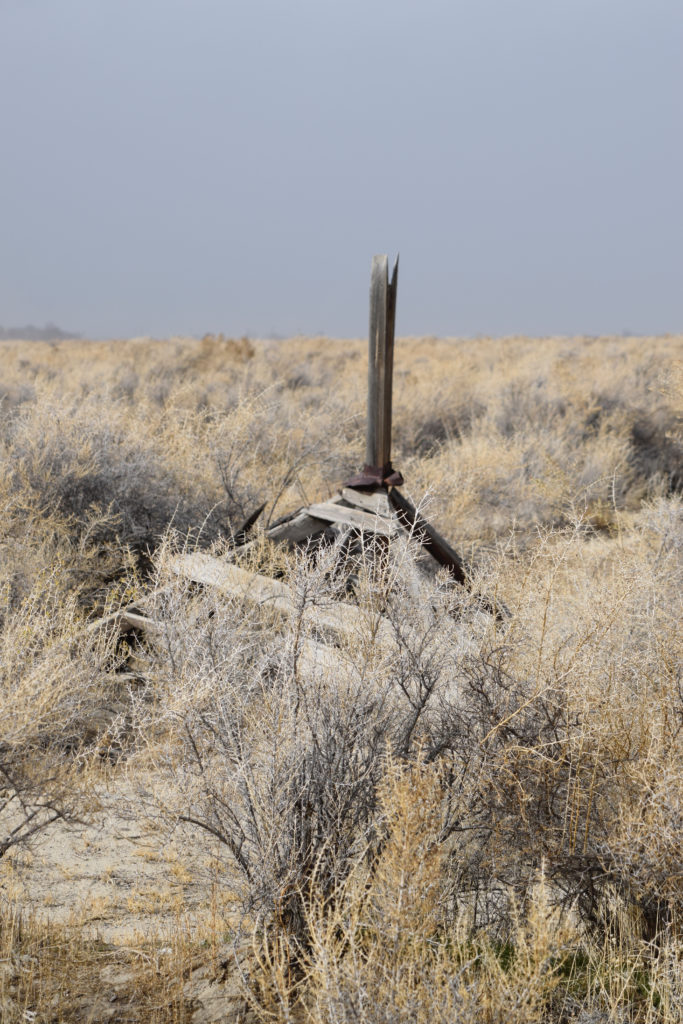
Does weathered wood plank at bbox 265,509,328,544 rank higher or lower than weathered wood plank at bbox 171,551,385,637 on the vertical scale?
higher

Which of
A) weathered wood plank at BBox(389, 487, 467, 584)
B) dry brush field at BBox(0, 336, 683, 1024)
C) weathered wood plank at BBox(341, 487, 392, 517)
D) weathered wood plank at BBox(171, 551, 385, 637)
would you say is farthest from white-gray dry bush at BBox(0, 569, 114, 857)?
weathered wood plank at BBox(389, 487, 467, 584)

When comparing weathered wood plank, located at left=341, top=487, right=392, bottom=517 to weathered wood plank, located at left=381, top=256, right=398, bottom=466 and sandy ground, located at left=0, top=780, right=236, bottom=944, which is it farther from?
sandy ground, located at left=0, top=780, right=236, bottom=944

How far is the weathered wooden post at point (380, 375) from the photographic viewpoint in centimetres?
565

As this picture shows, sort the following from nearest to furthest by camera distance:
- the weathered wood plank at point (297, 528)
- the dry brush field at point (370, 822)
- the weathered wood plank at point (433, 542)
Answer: the dry brush field at point (370, 822)
the weathered wood plank at point (433, 542)
the weathered wood plank at point (297, 528)

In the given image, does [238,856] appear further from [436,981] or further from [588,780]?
[588,780]

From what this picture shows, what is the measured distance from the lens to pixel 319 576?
3.58 m

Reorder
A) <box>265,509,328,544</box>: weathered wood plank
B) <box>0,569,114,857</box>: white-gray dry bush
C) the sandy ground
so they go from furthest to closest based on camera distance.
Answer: <box>265,509,328,544</box>: weathered wood plank < <box>0,569,114,857</box>: white-gray dry bush < the sandy ground

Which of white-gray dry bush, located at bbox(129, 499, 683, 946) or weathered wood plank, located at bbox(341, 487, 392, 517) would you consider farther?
weathered wood plank, located at bbox(341, 487, 392, 517)

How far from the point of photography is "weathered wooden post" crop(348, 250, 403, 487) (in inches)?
222

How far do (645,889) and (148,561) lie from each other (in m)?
4.72

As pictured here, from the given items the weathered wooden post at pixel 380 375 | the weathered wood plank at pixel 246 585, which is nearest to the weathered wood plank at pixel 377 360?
the weathered wooden post at pixel 380 375

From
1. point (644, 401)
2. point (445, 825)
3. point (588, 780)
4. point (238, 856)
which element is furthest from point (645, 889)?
point (644, 401)

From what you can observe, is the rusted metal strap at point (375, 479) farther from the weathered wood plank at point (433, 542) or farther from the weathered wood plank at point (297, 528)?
the weathered wood plank at point (297, 528)

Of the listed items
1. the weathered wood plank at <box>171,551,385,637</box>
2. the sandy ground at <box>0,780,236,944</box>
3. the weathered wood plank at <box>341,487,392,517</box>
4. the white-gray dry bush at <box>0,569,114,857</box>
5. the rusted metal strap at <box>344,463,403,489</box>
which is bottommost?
the sandy ground at <box>0,780,236,944</box>
